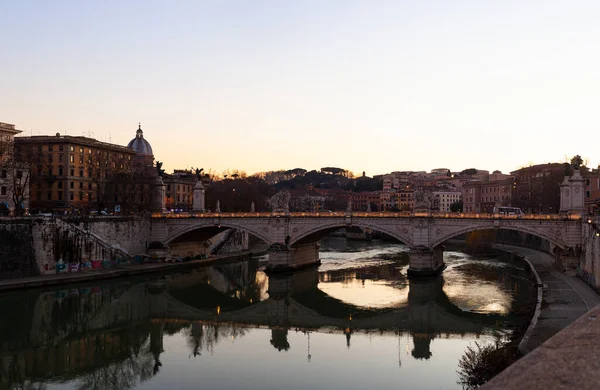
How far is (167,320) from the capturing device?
98.8ft

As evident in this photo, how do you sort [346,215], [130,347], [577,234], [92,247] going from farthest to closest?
[346,215]
[92,247]
[577,234]
[130,347]

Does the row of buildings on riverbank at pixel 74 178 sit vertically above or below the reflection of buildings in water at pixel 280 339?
above

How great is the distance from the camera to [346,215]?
46000 mm

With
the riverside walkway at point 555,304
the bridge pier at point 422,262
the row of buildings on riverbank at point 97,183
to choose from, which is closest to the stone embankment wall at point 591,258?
the riverside walkway at point 555,304

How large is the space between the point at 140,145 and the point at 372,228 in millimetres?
60609

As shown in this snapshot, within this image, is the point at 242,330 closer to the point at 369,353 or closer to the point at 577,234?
the point at 369,353

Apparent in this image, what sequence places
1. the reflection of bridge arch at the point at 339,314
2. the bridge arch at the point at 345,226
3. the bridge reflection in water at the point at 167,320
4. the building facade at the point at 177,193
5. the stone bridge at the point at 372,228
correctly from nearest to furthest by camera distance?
1. the bridge reflection in water at the point at 167,320
2. the reflection of bridge arch at the point at 339,314
3. the stone bridge at the point at 372,228
4. the bridge arch at the point at 345,226
5. the building facade at the point at 177,193

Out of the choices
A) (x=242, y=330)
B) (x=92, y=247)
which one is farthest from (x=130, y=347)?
(x=92, y=247)

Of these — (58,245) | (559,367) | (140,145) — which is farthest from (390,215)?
(140,145)

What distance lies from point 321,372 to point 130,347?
9209 millimetres

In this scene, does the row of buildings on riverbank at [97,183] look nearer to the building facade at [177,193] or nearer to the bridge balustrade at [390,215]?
the building facade at [177,193]

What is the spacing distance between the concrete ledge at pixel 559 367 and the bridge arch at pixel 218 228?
41.2 metres

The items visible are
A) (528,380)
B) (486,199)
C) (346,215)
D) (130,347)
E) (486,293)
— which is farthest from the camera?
(486,199)

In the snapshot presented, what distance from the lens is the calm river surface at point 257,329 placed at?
66.1 ft
